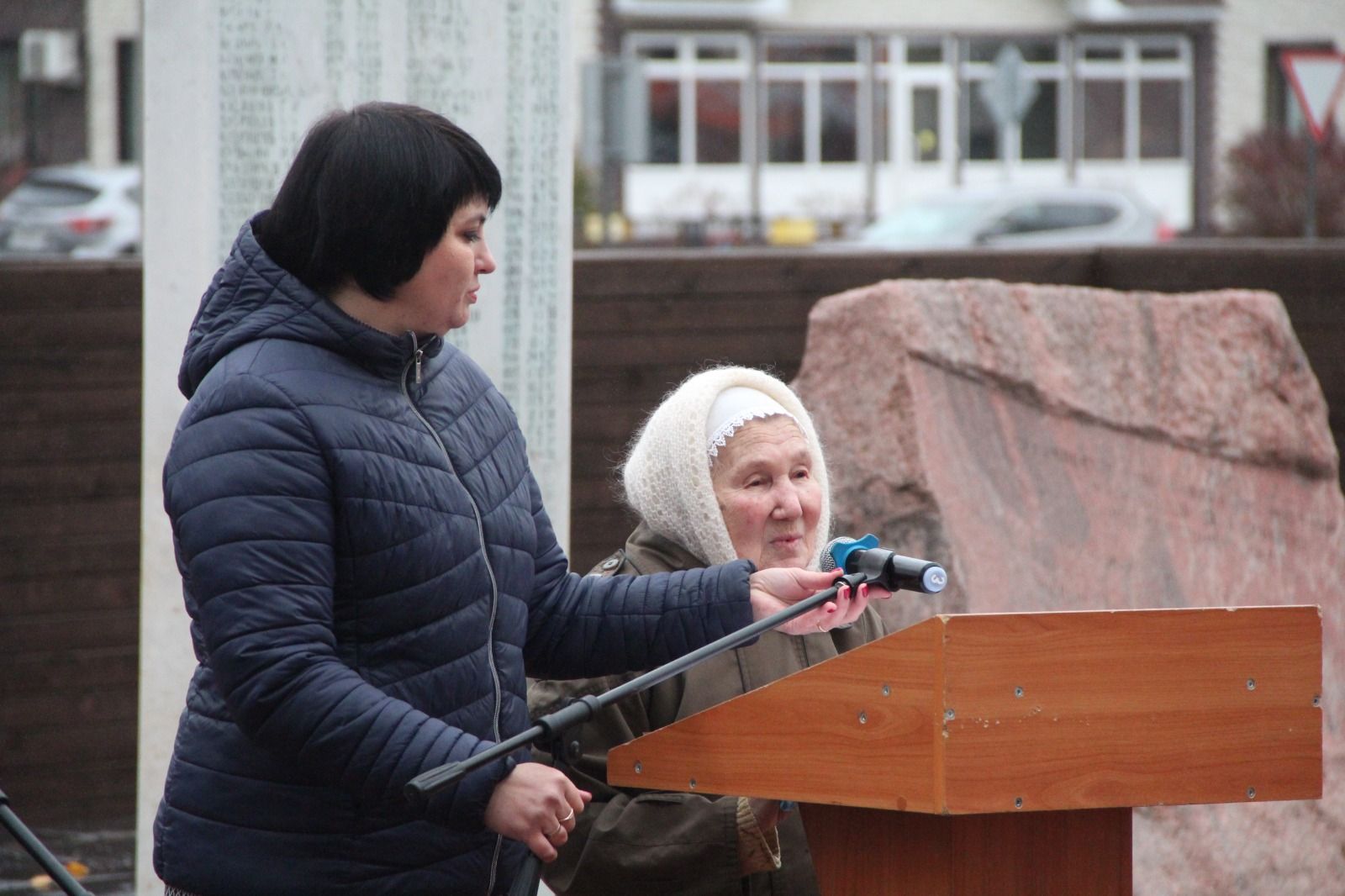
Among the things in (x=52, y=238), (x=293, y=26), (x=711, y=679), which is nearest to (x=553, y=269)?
(x=293, y=26)

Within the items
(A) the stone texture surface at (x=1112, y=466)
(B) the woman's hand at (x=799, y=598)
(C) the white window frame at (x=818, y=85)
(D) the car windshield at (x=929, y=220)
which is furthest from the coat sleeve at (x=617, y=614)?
(C) the white window frame at (x=818, y=85)

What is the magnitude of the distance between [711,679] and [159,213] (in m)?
2.14

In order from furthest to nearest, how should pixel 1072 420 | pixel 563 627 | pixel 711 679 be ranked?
pixel 1072 420
pixel 711 679
pixel 563 627

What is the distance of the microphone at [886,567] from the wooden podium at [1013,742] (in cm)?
18

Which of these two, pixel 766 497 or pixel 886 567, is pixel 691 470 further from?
pixel 886 567

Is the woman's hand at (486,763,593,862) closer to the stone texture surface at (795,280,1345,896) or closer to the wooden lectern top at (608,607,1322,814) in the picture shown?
the wooden lectern top at (608,607,1322,814)

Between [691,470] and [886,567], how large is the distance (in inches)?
25.7

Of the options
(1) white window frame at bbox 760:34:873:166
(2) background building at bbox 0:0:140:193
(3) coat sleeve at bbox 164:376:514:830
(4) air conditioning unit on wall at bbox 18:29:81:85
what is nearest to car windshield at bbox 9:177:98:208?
(2) background building at bbox 0:0:140:193

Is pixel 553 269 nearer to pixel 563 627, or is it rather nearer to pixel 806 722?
pixel 563 627

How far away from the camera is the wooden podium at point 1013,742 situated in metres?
1.94

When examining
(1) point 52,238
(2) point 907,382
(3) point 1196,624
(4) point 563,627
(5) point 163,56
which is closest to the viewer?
(3) point 1196,624

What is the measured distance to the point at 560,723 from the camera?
2.09 meters

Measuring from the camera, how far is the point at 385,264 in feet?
7.22

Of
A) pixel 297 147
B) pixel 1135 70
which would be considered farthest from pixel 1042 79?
pixel 297 147
